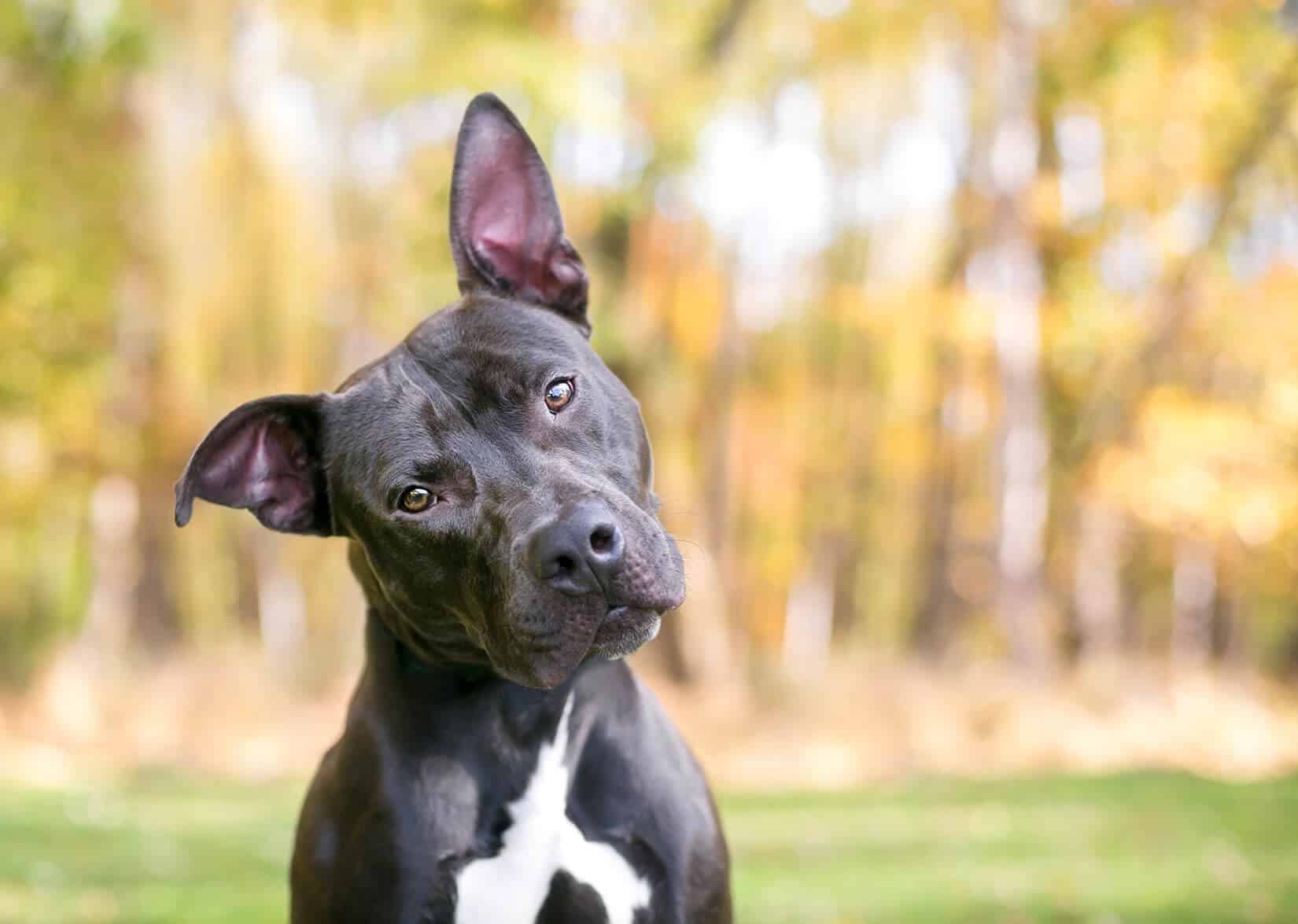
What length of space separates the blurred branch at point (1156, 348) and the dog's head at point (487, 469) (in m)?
10.6

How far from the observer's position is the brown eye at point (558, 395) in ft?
8.93

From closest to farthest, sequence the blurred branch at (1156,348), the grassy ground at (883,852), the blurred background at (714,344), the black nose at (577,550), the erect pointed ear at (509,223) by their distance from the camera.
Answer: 1. the black nose at (577,550)
2. the erect pointed ear at (509,223)
3. the grassy ground at (883,852)
4. the blurred background at (714,344)
5. the blurred branch at (1156,348)

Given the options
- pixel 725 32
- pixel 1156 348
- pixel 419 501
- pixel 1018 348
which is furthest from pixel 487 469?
pixel 1156 348

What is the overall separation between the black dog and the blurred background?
478cm

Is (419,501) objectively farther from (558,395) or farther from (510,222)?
(510,222)

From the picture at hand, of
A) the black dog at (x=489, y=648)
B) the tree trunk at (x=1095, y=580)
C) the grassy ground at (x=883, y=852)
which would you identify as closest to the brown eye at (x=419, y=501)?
the black dog at (x=489, y=648)

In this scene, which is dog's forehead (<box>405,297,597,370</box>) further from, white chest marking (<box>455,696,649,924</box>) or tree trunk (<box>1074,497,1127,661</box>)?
tree trunk (<box>1074,497,1127,661</box>)

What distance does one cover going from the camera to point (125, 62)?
36.0 ft

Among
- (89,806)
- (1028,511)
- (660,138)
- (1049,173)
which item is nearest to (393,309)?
(660,138)

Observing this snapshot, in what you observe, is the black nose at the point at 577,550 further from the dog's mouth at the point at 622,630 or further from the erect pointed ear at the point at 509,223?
the erect pointed ear at the point at 509,223

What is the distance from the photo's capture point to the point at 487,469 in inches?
103

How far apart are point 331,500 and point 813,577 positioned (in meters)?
22.4

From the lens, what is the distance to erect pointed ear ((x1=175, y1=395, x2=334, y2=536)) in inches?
110

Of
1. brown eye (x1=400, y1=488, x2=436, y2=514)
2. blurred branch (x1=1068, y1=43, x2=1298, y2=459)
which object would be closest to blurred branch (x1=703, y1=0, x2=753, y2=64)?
blurred branch (x1=1068, y1=43, x2=1298, y2=459)
